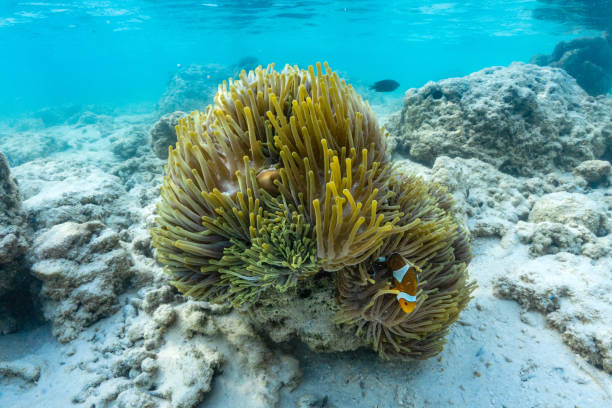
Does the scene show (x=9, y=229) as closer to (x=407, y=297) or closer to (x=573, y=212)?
(x=407, y=297)

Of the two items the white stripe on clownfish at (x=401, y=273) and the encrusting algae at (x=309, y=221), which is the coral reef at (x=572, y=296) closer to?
the encrusting algae at (x=309, y=221)

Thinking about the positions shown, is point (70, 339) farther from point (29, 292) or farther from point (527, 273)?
point (527, 273)

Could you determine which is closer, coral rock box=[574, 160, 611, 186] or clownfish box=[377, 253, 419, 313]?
clownfish box=[377, 253, 419, 313]

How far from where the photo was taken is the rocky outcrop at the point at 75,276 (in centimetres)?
285

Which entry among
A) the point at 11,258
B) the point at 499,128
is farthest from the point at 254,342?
the point at 499,128

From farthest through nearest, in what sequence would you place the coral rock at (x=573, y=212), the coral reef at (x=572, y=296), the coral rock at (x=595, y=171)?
the coral rock at (x=595, y=171), the coral rock at (x=573, y=212), the coral reef at (x=572, y=296)

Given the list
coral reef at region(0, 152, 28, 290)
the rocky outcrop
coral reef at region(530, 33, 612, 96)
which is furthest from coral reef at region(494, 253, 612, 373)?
coral reef at region(530, 33, 612, 96)

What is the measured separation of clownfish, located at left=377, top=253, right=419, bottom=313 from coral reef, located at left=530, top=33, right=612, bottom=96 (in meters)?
18.2

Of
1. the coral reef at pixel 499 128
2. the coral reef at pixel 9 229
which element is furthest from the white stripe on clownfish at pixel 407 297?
the coral reef at pixel 499 128

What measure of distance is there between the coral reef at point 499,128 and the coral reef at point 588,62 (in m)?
10.7

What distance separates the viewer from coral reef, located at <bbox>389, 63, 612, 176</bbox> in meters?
5.61

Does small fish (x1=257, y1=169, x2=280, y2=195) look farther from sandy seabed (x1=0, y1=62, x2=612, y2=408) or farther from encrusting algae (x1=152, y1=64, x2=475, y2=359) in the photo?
sandy seabed (x1=0, y1=62, x2=612, y2=408)

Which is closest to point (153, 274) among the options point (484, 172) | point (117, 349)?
point (117, 349)

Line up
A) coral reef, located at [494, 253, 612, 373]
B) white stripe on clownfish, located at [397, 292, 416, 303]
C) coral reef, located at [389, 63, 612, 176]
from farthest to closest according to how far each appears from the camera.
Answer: coral reef, located at [389, 63, 612, 176] < coral reef, located at [494, 253, 612, 373] < white stripe on clownfish, located at [397, 292, 416, 303]
